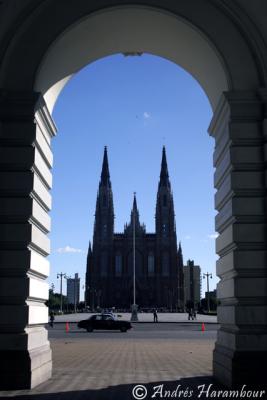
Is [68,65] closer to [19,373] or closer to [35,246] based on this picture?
[35,246]

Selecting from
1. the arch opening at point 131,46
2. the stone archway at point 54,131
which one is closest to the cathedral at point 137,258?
the arch opening at point 131,46

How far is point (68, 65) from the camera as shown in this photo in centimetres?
1238

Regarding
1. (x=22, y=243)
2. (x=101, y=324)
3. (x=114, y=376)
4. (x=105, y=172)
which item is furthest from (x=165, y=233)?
(x=22, y=243)

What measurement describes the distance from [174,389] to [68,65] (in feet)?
24.0

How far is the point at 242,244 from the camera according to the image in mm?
9805

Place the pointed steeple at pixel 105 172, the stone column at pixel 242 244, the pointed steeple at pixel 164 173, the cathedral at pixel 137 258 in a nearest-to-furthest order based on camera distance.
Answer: the stone column at pixel 242 244
the cathedral at pixel 137 258
the pointed steeple at pixel 164 173
the pointed steeple at pixel 105 172

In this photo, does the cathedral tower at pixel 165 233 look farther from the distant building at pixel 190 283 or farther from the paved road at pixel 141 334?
the paved road at pixel 141 334

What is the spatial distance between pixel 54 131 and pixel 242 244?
510 cm

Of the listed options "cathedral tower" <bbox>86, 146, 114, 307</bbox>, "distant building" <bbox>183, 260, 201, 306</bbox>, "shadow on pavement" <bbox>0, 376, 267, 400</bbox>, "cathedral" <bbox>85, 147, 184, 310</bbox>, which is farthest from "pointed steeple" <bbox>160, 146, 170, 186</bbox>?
"shadow on pavement" <bbox>0, 376, 267, 400</bbox>

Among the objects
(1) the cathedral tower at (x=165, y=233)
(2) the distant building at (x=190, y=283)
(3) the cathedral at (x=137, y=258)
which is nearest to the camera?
(3) the cathedral at (x=137, y=258)

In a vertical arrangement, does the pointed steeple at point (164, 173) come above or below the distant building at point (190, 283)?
above

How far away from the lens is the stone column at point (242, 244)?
9.50 m

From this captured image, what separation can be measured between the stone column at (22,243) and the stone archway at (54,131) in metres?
0.02

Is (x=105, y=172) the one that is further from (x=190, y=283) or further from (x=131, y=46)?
(x=131, y=46)
